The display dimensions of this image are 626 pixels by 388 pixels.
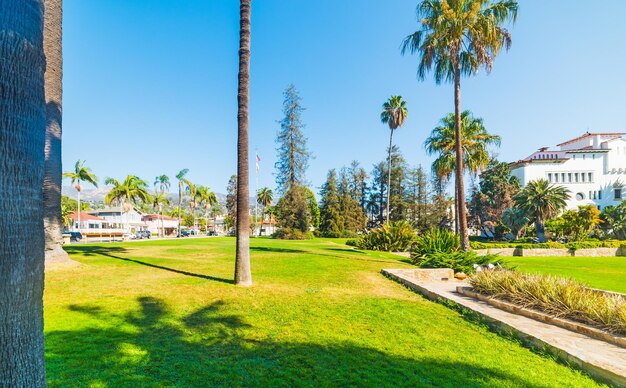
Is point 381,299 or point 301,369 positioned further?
point 381,299

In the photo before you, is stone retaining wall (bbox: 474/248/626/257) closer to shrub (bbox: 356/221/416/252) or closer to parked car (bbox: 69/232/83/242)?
shrub (bbox: 356/221/416/252)

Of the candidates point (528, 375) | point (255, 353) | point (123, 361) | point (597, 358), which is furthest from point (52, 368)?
point (597, 358)

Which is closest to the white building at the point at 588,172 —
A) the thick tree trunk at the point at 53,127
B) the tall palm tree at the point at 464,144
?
the tall palm tree at the point at 464,144

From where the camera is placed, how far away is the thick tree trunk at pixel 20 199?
187cm

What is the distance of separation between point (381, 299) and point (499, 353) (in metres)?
3.24

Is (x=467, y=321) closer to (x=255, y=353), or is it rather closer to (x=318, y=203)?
(x=255, y=353)

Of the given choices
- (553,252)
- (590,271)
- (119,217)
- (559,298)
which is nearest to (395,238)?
(590,271)

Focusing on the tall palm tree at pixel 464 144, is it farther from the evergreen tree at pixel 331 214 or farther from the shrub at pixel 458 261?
the evergreen tree at pixel 331 214

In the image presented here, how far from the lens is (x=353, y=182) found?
64438mm

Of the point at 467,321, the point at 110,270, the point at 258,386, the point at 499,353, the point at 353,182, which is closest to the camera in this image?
the point at 258,386

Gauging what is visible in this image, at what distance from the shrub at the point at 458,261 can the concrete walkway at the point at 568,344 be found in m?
4.95

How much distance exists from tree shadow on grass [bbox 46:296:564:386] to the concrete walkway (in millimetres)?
923

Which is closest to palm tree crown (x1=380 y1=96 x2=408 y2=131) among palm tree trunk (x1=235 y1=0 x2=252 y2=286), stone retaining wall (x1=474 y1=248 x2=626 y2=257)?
stone retaining wall (x1=474 y1=248 x2=626 y2=257)

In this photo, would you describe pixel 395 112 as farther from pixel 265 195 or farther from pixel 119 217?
pixel 119 217
